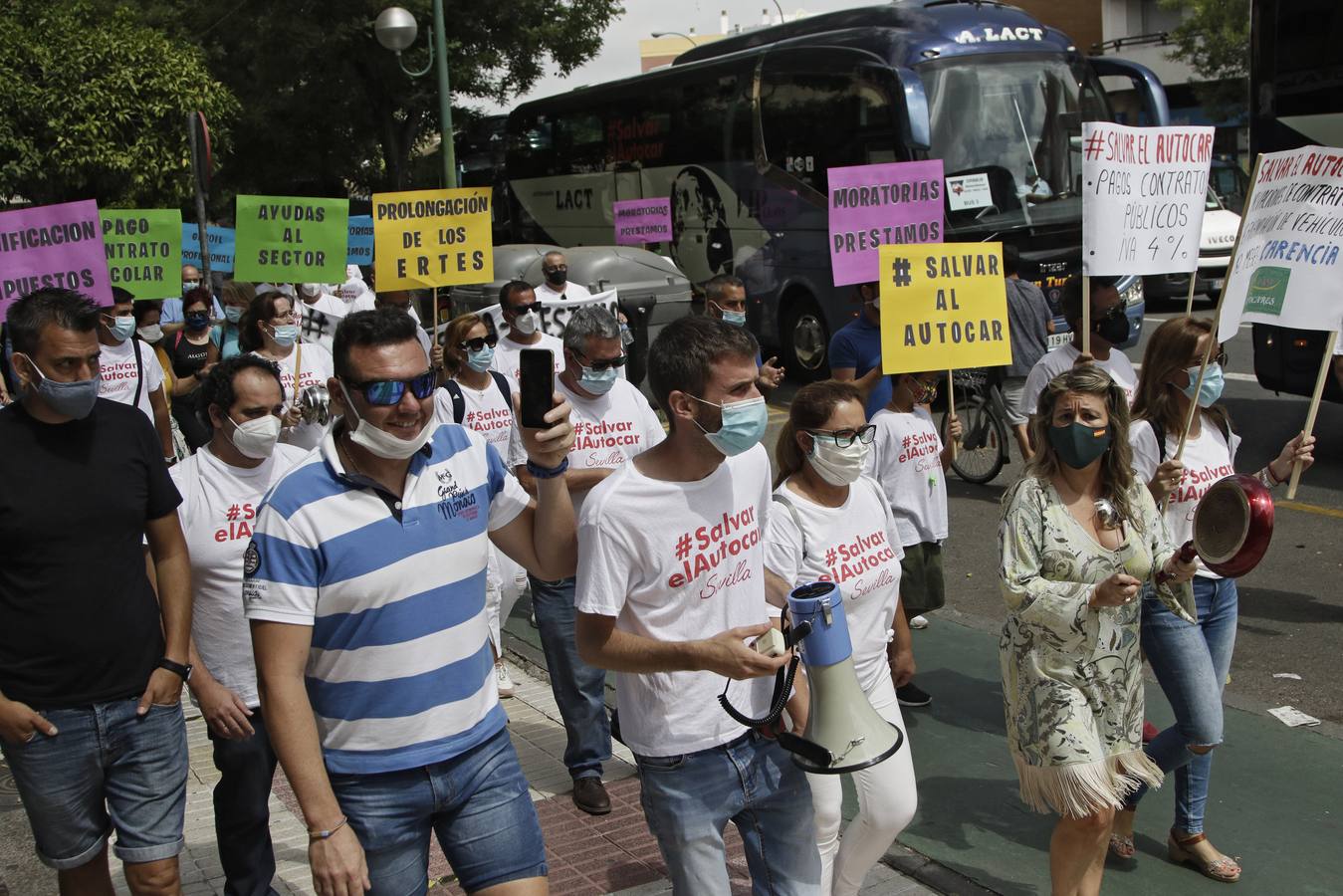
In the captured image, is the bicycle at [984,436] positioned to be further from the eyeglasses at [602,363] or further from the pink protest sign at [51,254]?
the pink protest sign at [51,254]

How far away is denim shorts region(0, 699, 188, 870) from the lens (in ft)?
12.1

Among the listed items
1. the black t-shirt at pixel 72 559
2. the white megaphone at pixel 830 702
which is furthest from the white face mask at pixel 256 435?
the white megaphone at pixel 830 702

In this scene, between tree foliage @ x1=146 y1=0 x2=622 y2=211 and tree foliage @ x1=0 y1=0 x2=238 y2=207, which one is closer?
Answer: tree foliage @ x1=0 y1=0 x2=238 y2=207

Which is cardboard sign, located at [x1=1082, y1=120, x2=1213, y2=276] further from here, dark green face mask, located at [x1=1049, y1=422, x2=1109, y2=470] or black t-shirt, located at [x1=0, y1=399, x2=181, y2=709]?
black t-shirt, located at [x1=0, y1=399, x2=181, y2=709]

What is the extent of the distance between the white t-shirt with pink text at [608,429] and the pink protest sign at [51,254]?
8.81 ft

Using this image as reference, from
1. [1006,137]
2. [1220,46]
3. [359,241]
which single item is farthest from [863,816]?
[1220,46]

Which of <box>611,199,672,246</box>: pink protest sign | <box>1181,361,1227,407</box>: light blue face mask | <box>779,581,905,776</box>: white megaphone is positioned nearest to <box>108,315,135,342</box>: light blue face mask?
<box>1181,361,1227,407</box>: light blue face mask

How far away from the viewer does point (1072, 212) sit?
1603 cm

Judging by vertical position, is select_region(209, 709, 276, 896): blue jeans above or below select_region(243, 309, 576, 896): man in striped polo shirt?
below

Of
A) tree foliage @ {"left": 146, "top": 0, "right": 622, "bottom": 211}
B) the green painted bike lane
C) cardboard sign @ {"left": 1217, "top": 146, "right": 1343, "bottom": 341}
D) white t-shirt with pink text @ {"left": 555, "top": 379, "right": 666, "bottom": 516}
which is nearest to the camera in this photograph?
the green painted bike lane

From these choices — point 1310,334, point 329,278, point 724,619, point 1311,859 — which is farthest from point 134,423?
point 1310,334

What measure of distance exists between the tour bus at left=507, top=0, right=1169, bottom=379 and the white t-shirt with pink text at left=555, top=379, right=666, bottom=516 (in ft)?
25.8

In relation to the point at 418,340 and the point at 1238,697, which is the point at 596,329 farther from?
the point at 1238,697

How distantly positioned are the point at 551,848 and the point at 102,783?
5.70 ft
